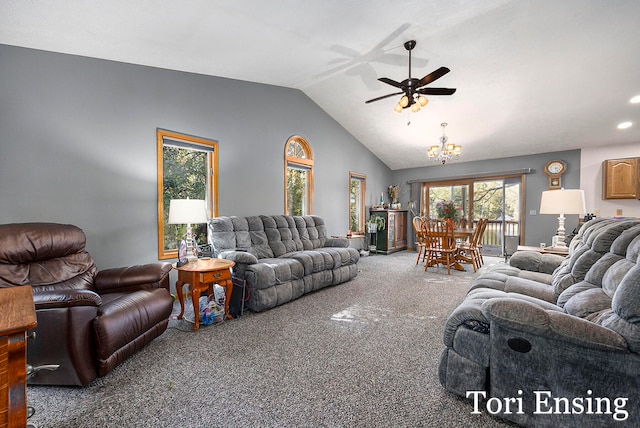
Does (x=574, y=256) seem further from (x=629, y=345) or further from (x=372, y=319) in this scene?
(x=372, y=319)

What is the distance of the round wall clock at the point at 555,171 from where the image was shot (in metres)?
5.86

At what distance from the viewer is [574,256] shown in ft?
7.22

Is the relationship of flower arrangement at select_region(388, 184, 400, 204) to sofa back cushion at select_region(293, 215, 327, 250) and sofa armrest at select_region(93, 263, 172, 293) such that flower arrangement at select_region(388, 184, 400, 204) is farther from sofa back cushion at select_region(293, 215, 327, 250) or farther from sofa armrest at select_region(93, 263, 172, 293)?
sofa armrest at select_region(93, 263, 172, 293)

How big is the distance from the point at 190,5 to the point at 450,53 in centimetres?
323

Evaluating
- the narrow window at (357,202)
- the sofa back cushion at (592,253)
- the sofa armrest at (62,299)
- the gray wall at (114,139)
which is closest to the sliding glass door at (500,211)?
the narrow window at (357,202)

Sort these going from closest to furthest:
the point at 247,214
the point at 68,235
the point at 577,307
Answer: the point at 577,307 < the point at 68,235 < the point at 247,214

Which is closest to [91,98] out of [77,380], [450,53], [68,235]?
[68,235]

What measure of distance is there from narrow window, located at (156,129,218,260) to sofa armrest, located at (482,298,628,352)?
346cm

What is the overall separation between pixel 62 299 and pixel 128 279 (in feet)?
2.39

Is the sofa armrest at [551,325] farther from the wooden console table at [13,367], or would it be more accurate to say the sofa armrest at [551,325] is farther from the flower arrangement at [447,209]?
the flower arrangement at [447,209]

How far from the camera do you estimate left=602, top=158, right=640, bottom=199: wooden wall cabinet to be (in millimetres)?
5105

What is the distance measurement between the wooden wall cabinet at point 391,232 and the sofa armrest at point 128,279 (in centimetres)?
540

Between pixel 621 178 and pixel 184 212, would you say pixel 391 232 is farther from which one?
pixel 184 212

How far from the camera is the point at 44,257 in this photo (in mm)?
2232
